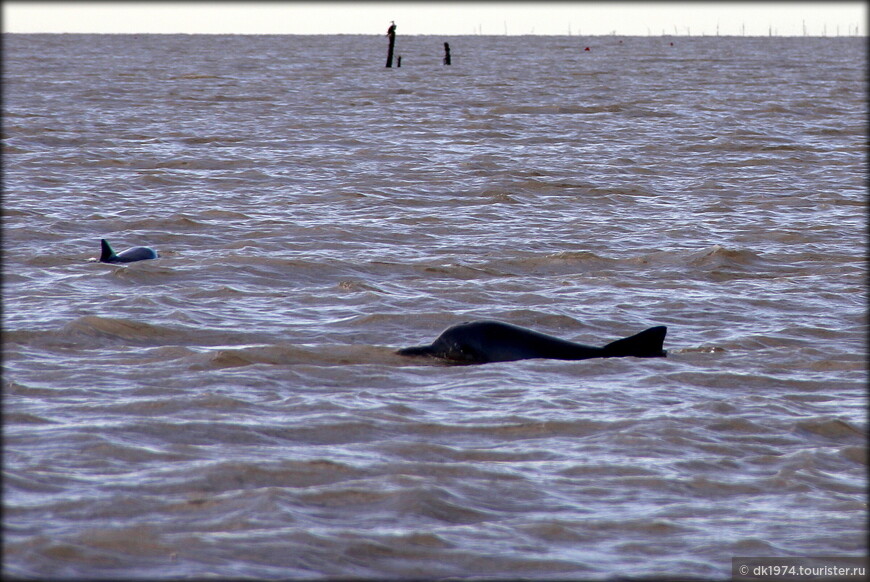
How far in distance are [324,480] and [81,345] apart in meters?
3.91

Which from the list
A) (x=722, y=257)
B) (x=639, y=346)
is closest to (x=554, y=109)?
(x=722, y=257)

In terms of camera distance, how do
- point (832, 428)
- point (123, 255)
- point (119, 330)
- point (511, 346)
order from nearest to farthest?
point (832, 428) → point (511, 346) → point (119, 330) → point (123, 255)

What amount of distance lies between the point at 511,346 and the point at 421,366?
772 millimetres

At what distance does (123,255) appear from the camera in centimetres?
1379

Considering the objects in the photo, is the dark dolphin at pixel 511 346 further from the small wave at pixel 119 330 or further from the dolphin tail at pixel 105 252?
the dolphin tail at pixel 105 252

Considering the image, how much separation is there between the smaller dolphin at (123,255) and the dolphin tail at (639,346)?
609cm

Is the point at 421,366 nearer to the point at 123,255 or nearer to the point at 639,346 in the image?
the point at 639,346

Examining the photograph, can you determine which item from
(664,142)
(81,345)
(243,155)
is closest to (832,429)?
(81,345)

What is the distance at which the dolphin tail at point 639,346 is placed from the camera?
9891 mm

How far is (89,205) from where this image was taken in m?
18.2

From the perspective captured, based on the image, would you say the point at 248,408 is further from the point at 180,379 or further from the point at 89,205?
the point at 89,205

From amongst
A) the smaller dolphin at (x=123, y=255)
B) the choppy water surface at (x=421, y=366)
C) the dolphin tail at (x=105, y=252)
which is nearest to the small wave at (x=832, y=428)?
the choppy water surface at (x=421, y=366)

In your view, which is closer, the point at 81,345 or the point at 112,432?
the point at 112,432

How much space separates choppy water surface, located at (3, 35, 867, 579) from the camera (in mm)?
6180
